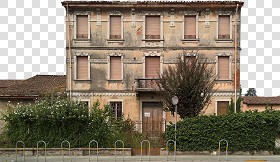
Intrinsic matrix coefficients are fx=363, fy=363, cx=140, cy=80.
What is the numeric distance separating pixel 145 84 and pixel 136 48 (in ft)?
10.3

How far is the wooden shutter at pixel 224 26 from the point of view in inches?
1163

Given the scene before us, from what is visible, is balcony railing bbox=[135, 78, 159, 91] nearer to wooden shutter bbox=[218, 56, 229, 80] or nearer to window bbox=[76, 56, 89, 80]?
window bbox=[76, 56, 89, 80]

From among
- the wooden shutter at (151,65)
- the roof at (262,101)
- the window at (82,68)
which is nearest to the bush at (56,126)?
the window at (82,68)

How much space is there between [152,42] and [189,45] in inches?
119

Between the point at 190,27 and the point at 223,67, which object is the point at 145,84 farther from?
the point at 223,67

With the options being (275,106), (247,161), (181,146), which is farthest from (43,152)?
(275,106)

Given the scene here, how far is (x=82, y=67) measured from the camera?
29.6m

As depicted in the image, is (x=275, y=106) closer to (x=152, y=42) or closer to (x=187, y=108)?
(x=152, y=42)

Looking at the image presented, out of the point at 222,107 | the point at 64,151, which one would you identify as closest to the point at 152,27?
the point at 222,107

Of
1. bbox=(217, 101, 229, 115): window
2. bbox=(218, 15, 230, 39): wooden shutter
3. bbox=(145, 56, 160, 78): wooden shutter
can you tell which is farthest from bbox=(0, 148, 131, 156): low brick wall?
bbox=(218, 15, 230, 39): wooden shutter

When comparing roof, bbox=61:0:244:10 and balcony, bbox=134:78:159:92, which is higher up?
roof, bbox=61:0:244:10

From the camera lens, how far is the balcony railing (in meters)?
28.4

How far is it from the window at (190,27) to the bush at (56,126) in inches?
480

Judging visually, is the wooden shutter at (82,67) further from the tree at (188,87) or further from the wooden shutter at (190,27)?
the tree at (188,87)
